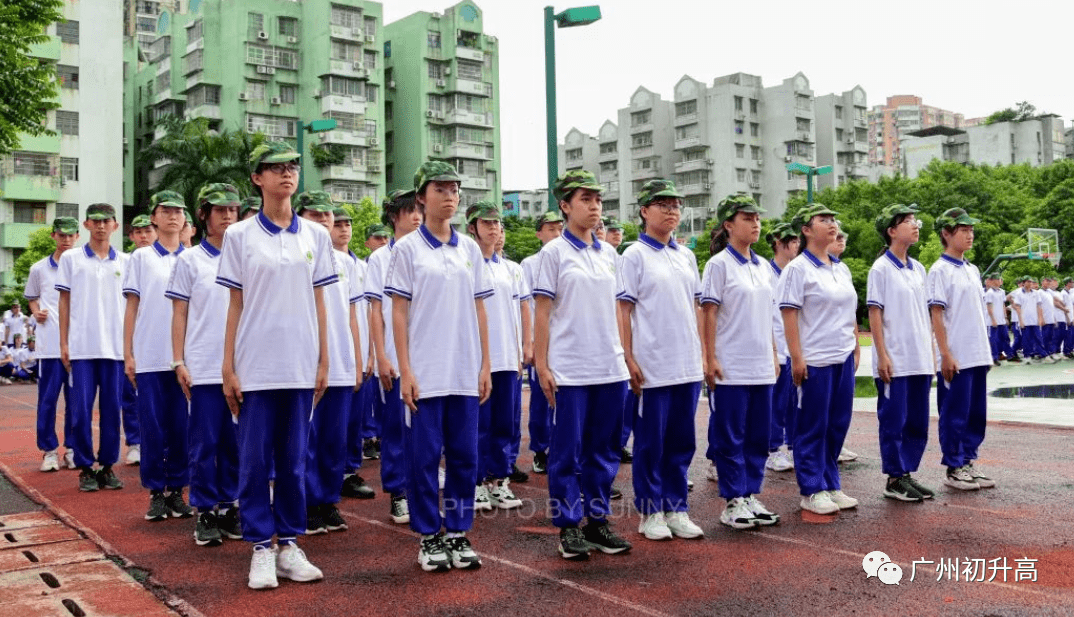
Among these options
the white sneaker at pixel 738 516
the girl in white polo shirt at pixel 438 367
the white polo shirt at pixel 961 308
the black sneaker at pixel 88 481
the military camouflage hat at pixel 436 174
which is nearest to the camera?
the girl in white polo shirt at pixel 438 367

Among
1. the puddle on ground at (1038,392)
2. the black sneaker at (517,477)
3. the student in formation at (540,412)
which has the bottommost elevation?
the black sneaker at (517,477)

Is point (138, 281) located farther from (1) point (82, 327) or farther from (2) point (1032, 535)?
(2) point (1032, 535)

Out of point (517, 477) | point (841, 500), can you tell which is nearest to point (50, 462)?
point (517, 477)

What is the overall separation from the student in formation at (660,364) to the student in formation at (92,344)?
15.3 ft

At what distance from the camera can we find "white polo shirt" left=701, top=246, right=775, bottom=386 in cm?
640

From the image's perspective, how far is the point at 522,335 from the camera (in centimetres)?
917

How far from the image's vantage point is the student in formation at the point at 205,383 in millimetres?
6094

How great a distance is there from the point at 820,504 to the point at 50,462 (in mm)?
6982

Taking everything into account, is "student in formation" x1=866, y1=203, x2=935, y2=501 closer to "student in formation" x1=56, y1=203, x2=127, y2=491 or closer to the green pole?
the green pole

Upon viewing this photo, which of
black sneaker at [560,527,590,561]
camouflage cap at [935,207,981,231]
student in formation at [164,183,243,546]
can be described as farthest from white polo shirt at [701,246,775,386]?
student in formation at [164,183,243,546]

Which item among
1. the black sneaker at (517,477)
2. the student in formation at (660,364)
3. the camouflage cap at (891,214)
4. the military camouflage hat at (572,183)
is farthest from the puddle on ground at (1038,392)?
the military camouflage hat at (572,183)

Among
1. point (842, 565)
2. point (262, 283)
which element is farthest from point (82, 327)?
point (842, 565)

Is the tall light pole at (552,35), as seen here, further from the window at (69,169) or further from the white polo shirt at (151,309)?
the window at (69,169)

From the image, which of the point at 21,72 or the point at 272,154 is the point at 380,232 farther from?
the point at 21,72
